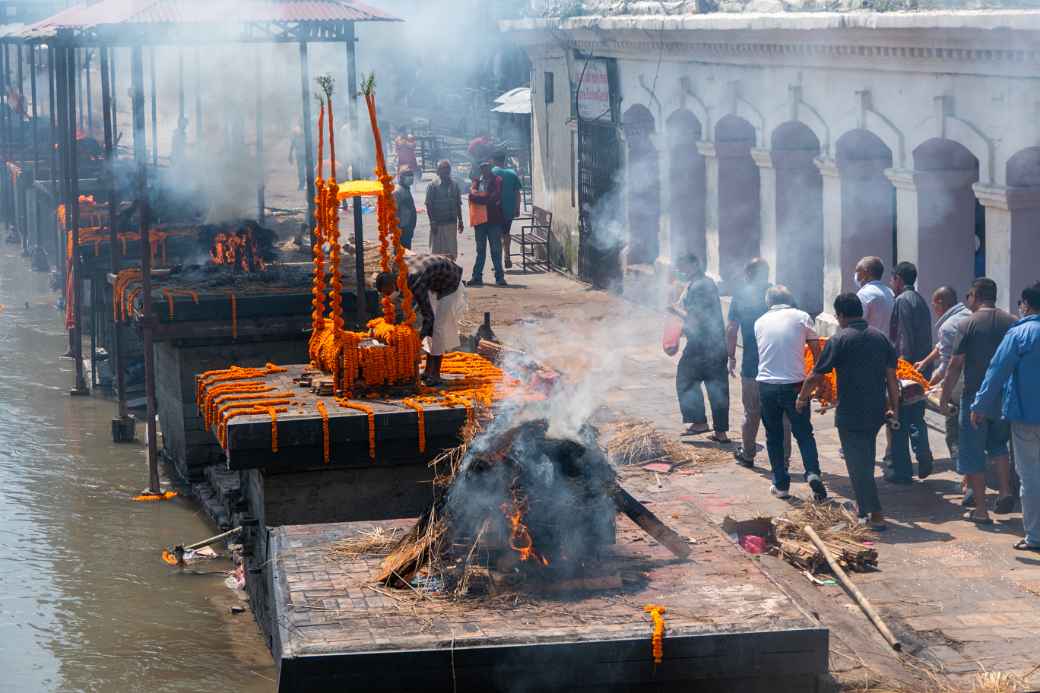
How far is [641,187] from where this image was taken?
20.2 metres

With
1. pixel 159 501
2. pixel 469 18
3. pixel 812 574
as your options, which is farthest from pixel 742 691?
pixel 469 18

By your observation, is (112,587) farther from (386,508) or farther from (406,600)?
(406,600)

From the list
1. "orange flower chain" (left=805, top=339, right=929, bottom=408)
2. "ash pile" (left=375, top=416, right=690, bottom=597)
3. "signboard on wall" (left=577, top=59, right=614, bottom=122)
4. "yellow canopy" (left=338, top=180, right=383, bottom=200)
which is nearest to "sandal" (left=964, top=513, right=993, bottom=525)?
"orange flower chain" (left=805, top=339, right=929, bottom=408)

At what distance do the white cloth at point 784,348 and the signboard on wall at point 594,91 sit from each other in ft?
32.7

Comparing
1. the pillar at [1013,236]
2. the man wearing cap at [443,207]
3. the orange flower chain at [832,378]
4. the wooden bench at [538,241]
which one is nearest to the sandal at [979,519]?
the orange flower chain at [832,378]

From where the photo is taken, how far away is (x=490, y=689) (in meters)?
6.80

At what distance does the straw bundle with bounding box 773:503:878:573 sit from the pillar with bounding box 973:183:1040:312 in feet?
10.1

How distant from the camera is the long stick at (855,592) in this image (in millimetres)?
8094

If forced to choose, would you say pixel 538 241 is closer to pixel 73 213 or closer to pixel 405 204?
pixel 405 204

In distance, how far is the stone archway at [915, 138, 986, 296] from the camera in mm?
13609

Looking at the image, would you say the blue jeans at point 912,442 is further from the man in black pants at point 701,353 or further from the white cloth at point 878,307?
the man in black pants at point 701,353

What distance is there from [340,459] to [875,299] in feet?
14.2

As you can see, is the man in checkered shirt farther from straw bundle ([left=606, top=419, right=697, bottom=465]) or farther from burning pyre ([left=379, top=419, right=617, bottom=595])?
burning pyre ([left=379, top=419, right=617, bottom=595])

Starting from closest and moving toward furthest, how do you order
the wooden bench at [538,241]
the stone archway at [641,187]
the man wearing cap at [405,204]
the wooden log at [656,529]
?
the wooden log at [656,529] < the stone archway at [641,187] < the man wearing cap at [405,204] < the wooden bench at [538,241]
